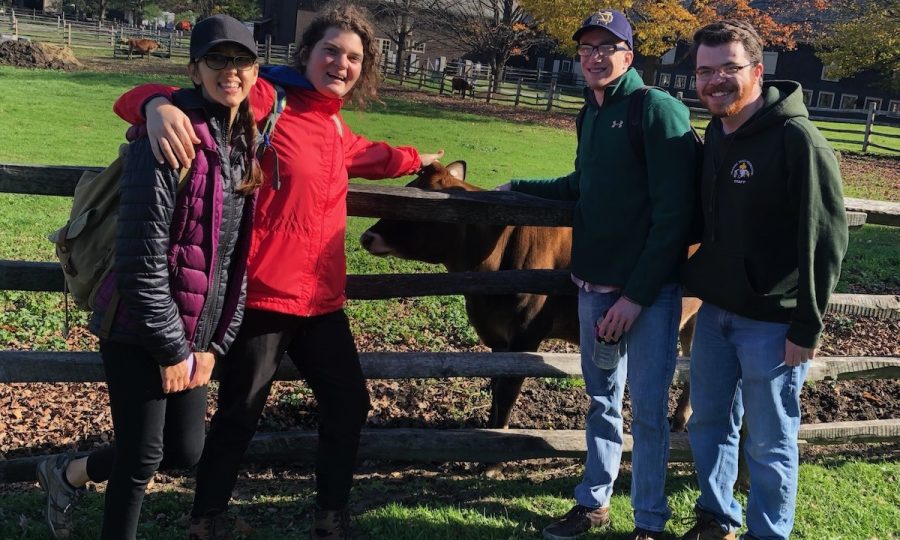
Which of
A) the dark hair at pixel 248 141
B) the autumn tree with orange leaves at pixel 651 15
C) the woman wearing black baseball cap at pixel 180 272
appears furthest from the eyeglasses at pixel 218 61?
the autumn tree with orange leaves at pixel 651 15

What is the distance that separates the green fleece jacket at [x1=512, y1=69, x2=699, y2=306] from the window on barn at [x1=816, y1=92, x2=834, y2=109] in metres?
53.3

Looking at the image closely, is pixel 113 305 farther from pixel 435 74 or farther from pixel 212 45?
pixel 435 74

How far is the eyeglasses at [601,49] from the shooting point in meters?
3.29

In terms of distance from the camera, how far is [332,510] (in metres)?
3.38

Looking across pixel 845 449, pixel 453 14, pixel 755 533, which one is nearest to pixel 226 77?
pixel 755 533

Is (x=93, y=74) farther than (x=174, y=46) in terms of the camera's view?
No

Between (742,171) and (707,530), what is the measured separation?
1689 mm

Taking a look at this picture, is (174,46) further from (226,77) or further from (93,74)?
(226,77)

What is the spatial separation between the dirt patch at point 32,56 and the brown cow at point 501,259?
33071 mm

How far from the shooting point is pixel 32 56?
1281 inches

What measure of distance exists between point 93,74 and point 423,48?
101ft

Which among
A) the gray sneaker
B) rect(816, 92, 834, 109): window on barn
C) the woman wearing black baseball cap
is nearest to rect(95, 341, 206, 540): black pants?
the woman wearing black baseball cap

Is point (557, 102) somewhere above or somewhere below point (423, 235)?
above

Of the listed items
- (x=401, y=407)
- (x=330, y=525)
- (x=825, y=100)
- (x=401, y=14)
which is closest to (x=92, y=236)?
(x=330, y=525)
